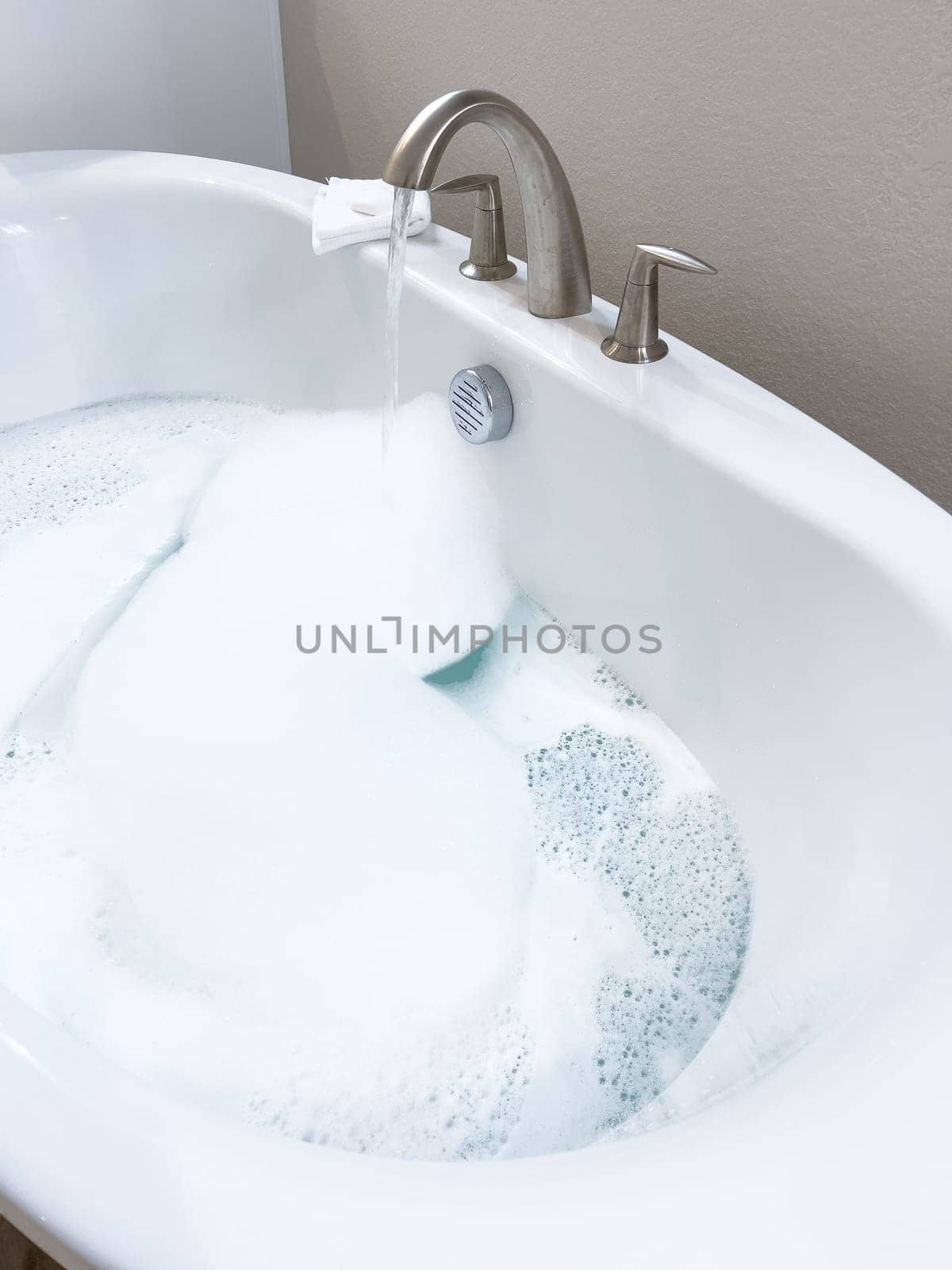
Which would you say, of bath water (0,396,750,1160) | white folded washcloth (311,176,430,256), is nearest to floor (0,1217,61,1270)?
bath water (0,396,750,1160)

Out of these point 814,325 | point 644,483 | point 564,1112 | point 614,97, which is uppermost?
point 614,97

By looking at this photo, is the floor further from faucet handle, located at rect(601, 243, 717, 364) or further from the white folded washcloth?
the white folded washcloth

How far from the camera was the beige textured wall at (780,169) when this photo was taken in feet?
2.95

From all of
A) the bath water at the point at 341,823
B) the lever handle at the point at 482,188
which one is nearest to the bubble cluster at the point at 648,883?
the bath water at the point at 341,823

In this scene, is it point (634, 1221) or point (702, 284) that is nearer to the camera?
point (634, 1221)

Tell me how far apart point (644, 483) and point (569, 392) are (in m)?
0.12

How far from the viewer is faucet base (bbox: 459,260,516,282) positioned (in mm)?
1136

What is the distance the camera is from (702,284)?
114 cm

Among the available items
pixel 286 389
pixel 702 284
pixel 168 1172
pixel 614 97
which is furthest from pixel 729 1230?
pixel 286 389

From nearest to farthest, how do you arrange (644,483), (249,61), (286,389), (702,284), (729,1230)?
(729,1230), (644,483), (702,284), (286,389), (249,61)

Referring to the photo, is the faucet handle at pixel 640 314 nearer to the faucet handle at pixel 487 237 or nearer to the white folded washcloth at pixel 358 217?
the faucet handle at pixel 487 237

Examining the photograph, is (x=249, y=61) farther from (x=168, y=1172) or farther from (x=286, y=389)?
(x=168, y=1172)

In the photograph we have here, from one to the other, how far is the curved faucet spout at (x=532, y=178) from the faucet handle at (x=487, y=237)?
7 centimetres

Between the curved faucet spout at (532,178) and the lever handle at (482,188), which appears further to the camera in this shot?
the lever handle at (482,188)
